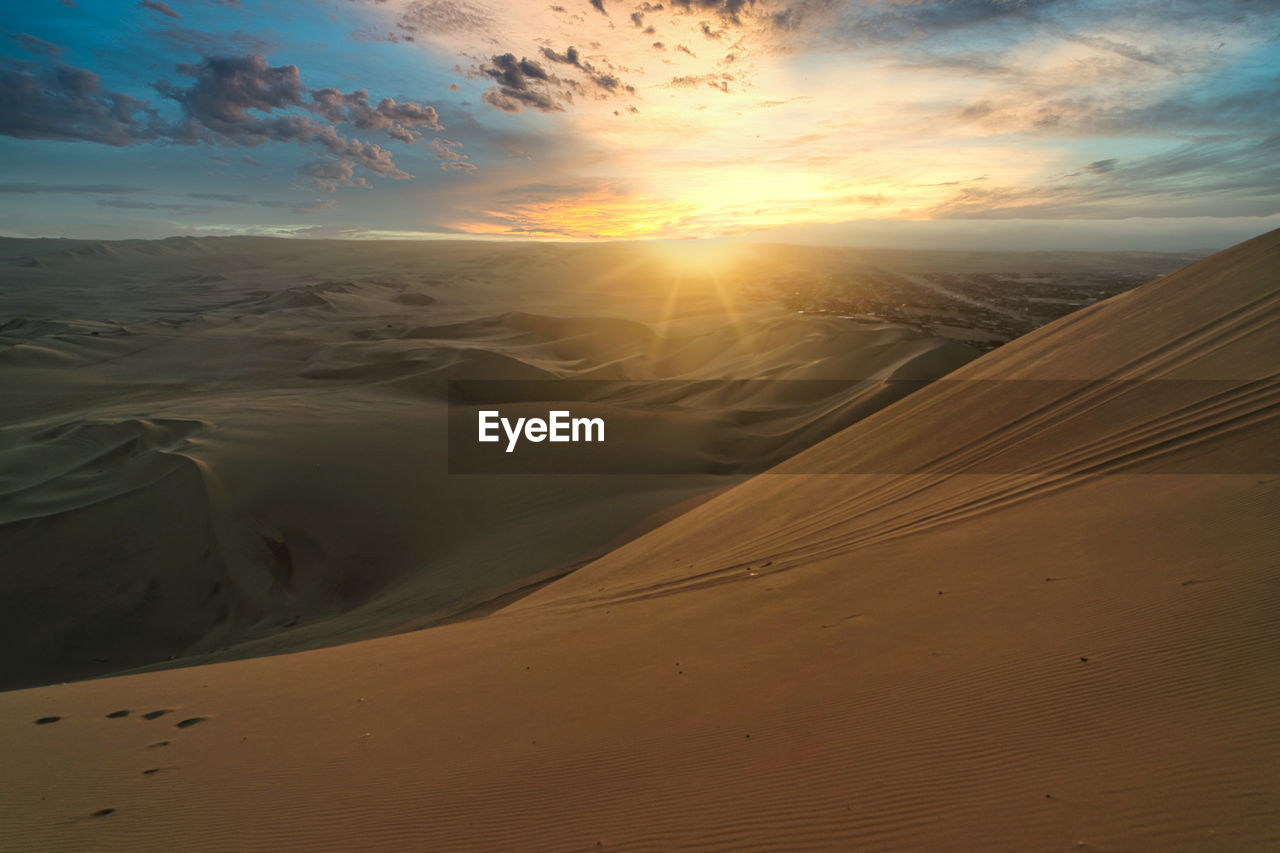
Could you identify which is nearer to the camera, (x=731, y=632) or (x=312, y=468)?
(x=731, y=632)

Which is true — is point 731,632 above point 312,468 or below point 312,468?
below

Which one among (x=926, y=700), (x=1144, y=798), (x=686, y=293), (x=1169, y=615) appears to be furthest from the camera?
(x=686, y=293)

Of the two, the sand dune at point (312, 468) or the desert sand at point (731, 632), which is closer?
the desert sand at point (731, 632)

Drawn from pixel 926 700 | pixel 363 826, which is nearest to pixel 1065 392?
pixel 926 700

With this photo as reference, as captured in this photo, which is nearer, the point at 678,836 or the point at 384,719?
the point at 678,836

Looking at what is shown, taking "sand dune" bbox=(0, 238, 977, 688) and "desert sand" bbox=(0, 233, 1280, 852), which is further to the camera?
"sand dune" bbox=(0, 238, 977, 688)

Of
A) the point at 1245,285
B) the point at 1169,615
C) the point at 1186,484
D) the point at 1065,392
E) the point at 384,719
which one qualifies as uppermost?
the point at 1245,285

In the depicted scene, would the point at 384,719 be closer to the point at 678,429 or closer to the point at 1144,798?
the point at 1144,798

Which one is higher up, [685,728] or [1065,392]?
[1065,392]
